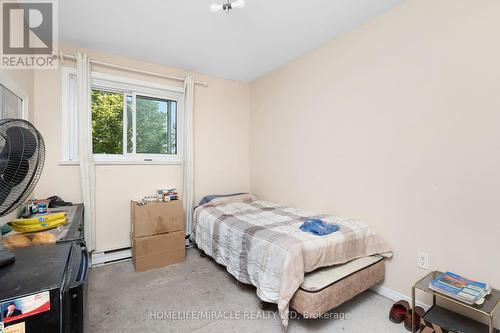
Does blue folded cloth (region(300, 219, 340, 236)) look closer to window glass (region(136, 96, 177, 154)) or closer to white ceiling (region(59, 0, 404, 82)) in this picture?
white ceiling (region(59, 0, 404, 82))

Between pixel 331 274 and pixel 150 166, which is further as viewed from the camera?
pixel 150 166

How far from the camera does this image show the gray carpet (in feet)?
5.59

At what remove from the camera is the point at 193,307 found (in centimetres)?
193

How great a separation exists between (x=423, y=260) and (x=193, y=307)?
1.85m

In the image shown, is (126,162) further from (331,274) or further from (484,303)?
A: (484,303)

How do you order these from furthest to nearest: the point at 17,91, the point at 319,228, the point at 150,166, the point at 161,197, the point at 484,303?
1. the point at 150,166
2. the point at 161,197
3. the point at 319,228
4. the point at 17,91
5. the point at 484,303

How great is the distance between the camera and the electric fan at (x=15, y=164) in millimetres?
859

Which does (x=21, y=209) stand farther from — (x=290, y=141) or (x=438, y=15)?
(x=438, y=15)

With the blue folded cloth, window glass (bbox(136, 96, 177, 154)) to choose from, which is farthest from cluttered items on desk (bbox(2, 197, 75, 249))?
the blue folded cloth

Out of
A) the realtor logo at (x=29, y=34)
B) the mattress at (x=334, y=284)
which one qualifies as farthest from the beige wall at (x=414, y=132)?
the realtor logo at (x=29, y=34)

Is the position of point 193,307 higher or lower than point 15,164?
lower

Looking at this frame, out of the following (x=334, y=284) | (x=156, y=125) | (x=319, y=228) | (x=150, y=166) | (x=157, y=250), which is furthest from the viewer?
(x=156, y=125)

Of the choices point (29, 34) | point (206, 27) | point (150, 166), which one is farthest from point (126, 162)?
point (206, 27)

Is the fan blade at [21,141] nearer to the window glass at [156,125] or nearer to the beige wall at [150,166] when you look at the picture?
the beige wall at [150,166]
